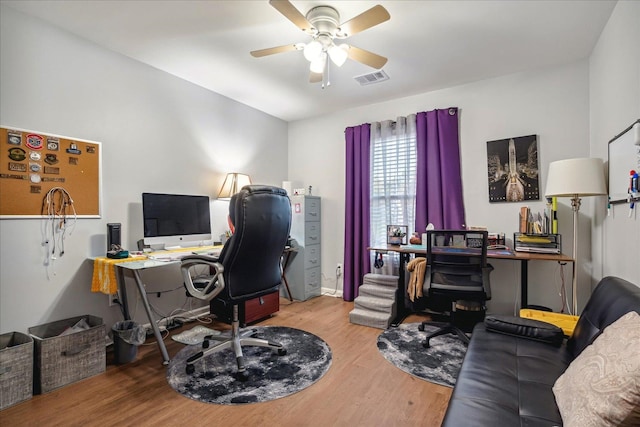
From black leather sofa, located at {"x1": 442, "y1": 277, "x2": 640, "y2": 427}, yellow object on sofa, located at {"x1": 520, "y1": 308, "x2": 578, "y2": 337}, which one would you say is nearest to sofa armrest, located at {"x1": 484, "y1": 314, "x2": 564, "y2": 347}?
black leather sofa, located at {"x1": 442, "y1": 277, "x2": 640, "y2": 427}

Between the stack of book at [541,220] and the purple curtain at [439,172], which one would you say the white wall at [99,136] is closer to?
the purple curtain at [439,172]

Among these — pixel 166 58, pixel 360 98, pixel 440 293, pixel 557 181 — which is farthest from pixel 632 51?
pixel 166 58

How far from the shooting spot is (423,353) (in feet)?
7.90

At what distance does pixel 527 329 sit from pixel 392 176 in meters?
2.28

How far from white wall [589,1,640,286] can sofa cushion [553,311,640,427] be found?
0.94 meters

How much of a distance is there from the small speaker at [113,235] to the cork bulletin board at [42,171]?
16cm

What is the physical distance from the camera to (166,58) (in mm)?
2717

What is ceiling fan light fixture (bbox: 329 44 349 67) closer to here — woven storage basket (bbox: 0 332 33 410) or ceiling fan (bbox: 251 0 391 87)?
ceiling fan (bbox: 251 0 391 87)

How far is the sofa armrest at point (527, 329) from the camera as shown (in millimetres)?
1646

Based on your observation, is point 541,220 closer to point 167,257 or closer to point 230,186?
point 230,186

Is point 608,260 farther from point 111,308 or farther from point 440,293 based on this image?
point 111,308

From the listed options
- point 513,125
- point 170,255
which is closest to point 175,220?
point 170,255

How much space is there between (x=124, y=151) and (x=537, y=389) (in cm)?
318

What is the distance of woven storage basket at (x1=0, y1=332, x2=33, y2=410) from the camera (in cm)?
174
